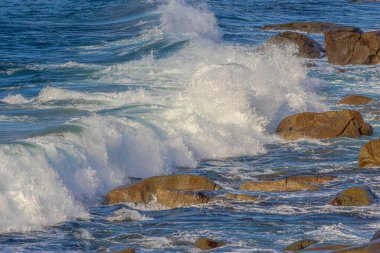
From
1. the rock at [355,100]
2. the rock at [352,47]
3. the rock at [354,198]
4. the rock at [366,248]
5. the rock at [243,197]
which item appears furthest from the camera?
the rock at [352,47]

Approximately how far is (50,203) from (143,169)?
3.17 metres

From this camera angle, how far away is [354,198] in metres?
12.2

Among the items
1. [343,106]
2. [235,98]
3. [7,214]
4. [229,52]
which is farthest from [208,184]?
[229,52]

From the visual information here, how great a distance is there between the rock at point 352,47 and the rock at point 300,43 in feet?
2.94

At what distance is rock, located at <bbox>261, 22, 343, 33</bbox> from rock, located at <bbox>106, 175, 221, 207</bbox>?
20.9m

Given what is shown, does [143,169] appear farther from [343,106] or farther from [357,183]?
[343,106]

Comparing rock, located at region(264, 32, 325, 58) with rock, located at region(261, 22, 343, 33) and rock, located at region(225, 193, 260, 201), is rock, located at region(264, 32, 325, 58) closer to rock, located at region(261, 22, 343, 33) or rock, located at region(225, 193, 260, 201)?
rock, located at region(261, 22, 343, 33)

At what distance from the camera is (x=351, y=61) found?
2631 cm

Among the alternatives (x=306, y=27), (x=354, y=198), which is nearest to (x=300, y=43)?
(x=306, y=27)

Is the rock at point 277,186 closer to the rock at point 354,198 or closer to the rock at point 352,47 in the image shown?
the rock at point 354,198

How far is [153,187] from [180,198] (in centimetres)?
58

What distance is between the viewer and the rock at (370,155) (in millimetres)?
14609

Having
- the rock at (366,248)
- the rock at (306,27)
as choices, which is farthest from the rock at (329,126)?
the rock at (306,27)

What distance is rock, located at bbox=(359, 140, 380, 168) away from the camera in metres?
14.6
